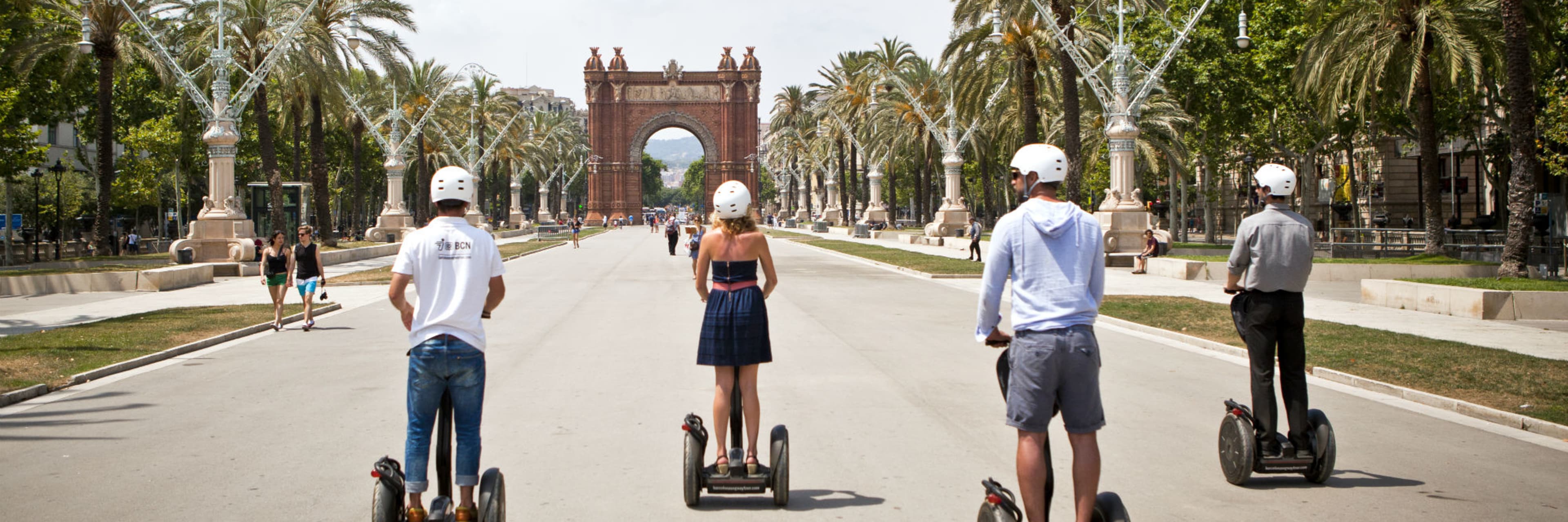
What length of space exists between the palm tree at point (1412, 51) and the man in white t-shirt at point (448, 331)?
2461 cm

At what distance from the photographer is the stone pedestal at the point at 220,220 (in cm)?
3119

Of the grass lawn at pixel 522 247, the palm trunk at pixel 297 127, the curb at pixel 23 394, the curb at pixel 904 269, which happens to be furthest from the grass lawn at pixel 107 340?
the palm trunk at pixel 297 127

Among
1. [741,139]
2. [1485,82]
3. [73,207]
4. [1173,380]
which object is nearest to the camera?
[1173,380]

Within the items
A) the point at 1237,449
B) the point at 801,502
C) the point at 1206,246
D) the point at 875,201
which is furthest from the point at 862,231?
the point at 801,502

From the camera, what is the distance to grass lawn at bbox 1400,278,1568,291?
17.4 meters

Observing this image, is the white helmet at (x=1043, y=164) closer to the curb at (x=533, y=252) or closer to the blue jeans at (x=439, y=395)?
the blue jeans at (x=439, y=395)

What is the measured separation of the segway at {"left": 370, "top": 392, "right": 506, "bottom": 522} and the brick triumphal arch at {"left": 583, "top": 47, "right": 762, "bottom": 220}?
12091 cm

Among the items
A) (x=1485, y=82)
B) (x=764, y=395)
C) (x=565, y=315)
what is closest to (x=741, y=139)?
(x=1485, y=82)

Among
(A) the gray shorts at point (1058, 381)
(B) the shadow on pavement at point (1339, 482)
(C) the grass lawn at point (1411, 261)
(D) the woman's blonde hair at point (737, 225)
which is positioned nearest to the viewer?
(A) the gray shorts at point (1058, 381)

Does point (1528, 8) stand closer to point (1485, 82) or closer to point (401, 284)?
point (1485, 82)

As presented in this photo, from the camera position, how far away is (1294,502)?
6.14m

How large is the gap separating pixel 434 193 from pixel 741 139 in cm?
12283

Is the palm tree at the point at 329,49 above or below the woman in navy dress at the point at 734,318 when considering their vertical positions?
above

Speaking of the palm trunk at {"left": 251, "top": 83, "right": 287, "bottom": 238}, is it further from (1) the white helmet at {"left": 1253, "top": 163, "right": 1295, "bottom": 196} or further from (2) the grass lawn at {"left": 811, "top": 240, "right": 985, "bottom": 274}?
(1) the white helmet at {"left": 1253, "top": 163, "right": 1295, "bottom": 196}
